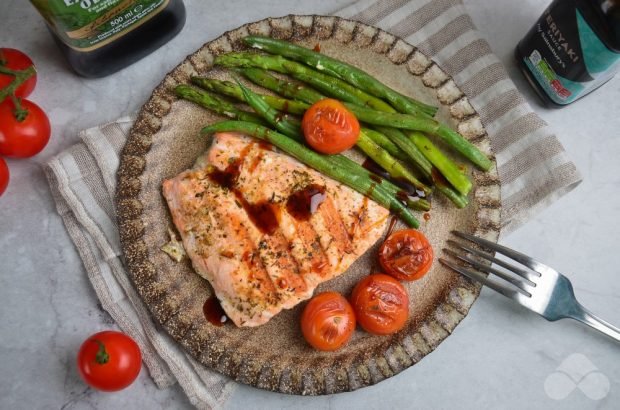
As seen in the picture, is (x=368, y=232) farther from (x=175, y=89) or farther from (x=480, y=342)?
(x=175, y=89)

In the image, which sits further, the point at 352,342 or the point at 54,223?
the point at 54,223

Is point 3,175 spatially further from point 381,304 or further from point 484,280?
point 484,280

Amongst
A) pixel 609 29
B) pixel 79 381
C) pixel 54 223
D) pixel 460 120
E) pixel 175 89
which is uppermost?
pixel 609 29

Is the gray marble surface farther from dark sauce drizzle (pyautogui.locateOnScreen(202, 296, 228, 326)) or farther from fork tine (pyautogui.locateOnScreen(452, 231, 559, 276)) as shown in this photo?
dark sauce drizzle (pyautogui.locateOnScreen(202, 296, 228, 326))

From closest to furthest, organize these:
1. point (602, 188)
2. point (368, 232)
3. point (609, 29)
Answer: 1. point (609, 29)
2. point (368, 232)
3. point (602, 188)

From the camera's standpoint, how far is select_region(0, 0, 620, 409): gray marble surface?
14.0 ft

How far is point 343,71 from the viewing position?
4.33 meters

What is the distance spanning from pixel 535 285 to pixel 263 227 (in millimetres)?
2034

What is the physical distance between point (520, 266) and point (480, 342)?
0.68 m

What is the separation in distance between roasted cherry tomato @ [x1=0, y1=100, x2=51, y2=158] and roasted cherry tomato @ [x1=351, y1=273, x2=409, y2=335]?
2.63m

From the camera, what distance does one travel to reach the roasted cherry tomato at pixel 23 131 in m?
4.13

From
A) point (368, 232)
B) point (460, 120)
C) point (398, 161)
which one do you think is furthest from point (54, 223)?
point (460, 120)

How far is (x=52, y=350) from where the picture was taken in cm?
426

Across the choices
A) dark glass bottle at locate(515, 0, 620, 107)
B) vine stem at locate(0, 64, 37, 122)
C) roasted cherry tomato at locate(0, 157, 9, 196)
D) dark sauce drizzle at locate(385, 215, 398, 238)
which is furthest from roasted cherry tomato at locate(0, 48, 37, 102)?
dark glass bottle at locate(515, 0, 620, 107)
